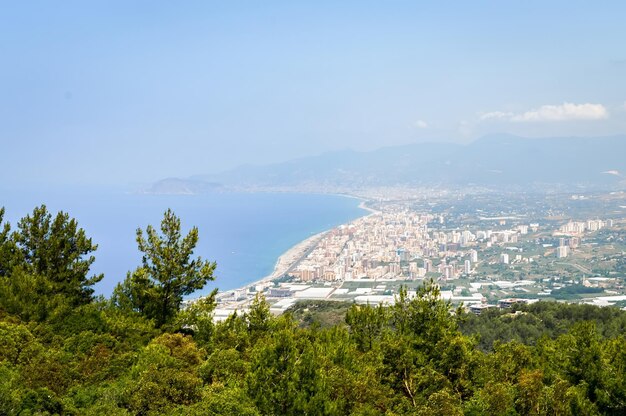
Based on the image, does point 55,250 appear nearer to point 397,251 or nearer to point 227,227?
point 397,251

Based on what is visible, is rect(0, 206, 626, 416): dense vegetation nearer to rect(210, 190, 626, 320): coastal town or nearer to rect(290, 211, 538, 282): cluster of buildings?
rect(210, 190, 626, 320): coastal town

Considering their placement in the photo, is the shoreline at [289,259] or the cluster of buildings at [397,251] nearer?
the shoreline at [289,259]

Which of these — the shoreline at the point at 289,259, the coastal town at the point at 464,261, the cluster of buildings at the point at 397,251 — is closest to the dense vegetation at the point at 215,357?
the coastal town at the point at 464,261

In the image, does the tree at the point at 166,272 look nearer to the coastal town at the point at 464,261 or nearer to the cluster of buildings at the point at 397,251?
the coastal town at the point at 464,261

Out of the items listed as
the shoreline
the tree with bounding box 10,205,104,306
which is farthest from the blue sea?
the tree with bounding box 10,205,104,306

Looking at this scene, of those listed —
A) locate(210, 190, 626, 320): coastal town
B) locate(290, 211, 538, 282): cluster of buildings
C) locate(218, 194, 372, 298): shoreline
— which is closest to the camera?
locate(210, 190, 626, 320): coastal town

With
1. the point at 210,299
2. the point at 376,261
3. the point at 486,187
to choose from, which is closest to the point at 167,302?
the point at 210,299

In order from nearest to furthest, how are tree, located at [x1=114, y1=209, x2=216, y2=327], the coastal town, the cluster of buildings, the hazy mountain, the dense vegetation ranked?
the dense vegetation
tree, located at [x1=114, y1=209, x2=216, y2=327]
the coastal town
the cluster of buildings
the hazy mountain

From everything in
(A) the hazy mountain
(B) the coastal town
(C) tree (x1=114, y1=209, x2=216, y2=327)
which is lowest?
(B) the coastal town
